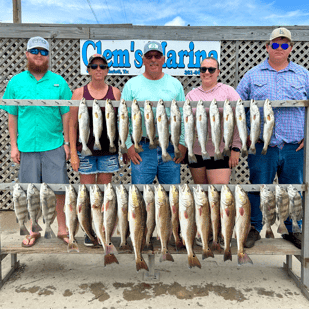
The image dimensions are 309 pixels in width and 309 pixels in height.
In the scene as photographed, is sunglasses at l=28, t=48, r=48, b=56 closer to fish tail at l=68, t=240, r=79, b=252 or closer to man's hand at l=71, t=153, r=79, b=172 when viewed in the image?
man's hand at l=71, t=153, r=79, b=172

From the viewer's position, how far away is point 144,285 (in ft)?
9.89

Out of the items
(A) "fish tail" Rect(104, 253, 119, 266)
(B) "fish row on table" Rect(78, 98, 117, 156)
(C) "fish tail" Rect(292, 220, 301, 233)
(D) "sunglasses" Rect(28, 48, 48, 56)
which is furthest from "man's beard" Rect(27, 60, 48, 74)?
(C) "fish tail" Rect(292, 220, 301, 233)

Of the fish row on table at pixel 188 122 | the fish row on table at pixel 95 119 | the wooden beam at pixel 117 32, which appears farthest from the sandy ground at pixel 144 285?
the wooden beam at pixel 117 32

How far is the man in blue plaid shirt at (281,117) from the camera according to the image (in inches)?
123

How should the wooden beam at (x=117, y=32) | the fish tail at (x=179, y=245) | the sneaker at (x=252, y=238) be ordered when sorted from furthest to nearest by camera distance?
the wooden beam at (x=117, y=32) → the sneaker at (x=252, y=238) → the fish tail at (x=179, y=245)

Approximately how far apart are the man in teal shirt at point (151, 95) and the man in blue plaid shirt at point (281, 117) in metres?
0.92

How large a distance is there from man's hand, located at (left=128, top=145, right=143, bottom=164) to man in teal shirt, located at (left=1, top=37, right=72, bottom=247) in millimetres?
790

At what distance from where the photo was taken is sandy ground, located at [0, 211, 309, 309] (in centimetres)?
272

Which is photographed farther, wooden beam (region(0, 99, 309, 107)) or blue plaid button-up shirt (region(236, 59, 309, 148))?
blue plaid button-up shirt (region(236, 59, 309, 148))

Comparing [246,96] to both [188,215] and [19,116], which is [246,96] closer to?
[188,215]

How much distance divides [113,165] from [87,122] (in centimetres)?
71

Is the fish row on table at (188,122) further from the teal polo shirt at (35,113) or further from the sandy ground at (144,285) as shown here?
the sandy ground at (144,285)

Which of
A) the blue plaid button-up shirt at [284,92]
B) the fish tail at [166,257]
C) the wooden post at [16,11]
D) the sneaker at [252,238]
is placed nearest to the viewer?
the fish tail at [166,257]

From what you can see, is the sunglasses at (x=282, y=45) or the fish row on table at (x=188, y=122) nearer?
the fish row on table at (x=188, y=122)
